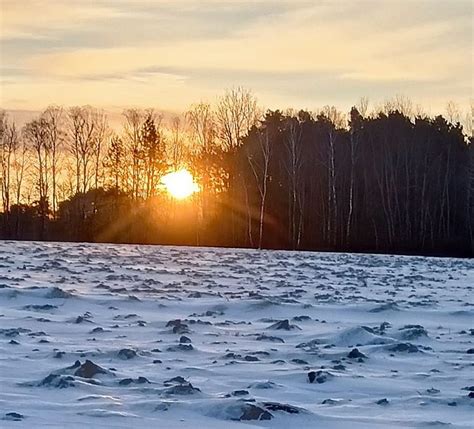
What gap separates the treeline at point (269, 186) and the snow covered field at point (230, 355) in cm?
2899

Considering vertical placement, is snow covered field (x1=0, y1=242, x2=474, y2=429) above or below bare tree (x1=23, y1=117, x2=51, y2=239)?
below

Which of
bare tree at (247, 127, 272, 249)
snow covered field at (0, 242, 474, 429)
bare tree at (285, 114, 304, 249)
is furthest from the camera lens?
bare tree at (247, 127, 272, 249)

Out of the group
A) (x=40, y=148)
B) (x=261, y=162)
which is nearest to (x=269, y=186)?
(x=261, y=162)

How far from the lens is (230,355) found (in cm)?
682

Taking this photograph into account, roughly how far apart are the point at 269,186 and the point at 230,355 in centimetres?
3819

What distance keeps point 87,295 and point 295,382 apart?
5.88 m

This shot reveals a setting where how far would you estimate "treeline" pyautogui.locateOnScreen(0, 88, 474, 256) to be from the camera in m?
43.6

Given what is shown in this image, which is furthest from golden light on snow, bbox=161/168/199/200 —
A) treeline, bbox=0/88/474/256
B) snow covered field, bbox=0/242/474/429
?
snow covered field, bbox=0/242/474/429

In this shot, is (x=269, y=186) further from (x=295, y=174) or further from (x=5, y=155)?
(x=5, y=155)

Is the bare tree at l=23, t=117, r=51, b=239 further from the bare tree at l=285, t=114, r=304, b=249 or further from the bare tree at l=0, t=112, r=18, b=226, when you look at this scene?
the bare tree at l=285, t=114, r=304, b=249

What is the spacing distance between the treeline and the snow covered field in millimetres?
28992

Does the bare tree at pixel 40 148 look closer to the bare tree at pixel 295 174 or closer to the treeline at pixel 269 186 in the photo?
the treeline at pixel 269 186

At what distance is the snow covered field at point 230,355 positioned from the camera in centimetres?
475

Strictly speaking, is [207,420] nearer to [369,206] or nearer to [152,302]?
[152,302]
